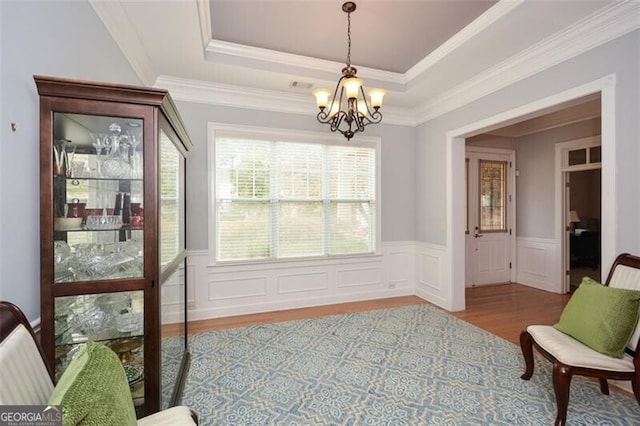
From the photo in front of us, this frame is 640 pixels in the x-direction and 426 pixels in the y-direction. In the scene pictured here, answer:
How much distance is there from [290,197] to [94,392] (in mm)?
3319

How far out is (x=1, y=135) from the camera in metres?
1.28

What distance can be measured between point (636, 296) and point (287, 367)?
2593 mm

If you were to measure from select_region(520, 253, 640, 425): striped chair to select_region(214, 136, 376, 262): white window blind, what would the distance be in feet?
8.87

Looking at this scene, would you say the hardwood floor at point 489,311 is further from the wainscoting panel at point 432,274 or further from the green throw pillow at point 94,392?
the green throw pillow at point 94,392

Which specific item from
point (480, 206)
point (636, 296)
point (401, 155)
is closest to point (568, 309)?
point (636, 296)

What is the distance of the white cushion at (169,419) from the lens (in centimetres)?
133

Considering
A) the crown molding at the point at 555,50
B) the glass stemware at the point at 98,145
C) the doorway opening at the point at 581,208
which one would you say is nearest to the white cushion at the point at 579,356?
the crown molding at the point at 555,50

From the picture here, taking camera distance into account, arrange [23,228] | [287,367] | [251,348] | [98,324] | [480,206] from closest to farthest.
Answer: [23,228]
[98,324]
[287,367]
[251,348]
[480,206]

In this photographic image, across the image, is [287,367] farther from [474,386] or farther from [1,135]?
Answer: [1,135]

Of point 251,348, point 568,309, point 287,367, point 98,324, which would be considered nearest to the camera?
point 98,324

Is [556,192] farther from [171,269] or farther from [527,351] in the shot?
[171,269]

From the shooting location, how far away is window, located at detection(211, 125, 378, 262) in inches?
153

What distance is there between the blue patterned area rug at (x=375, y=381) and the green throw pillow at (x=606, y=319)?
53 centimetres

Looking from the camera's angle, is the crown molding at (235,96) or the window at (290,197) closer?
the crown molding at (235,96)
